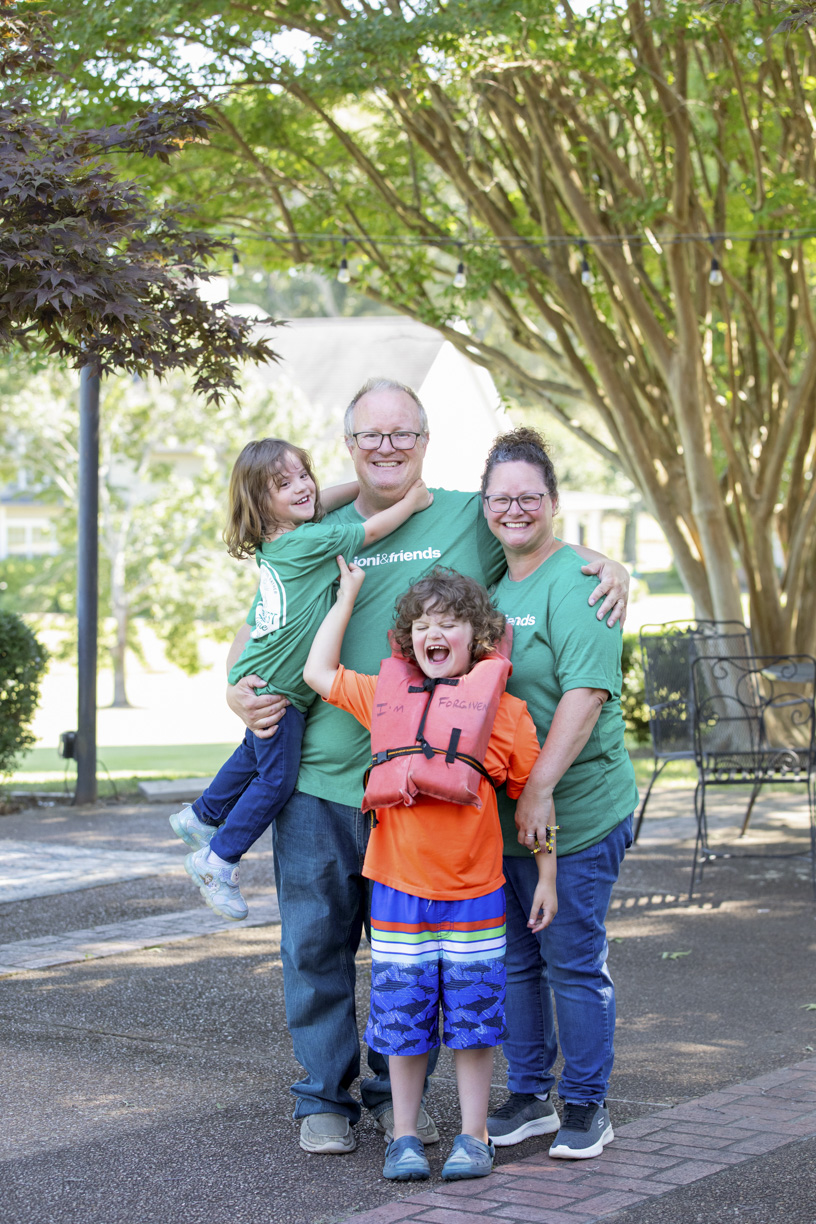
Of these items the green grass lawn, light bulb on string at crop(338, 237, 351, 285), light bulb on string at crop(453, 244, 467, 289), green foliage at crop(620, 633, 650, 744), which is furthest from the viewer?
green foliage at crop(620, 633, 650, 744)

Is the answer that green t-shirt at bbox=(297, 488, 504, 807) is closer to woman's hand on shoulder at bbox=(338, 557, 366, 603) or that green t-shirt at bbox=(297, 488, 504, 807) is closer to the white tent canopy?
woman's hand on shoulder at bbox=(338, 557, 366, 603)

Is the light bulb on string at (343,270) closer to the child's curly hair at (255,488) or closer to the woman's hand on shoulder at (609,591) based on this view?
the child's curly hair at (255,488)

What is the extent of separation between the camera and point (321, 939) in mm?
3820

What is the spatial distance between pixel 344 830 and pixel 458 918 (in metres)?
0.48

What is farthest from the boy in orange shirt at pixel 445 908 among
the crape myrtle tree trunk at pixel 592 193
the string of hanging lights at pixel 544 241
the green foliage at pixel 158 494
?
the green foliage at pixel 158 494

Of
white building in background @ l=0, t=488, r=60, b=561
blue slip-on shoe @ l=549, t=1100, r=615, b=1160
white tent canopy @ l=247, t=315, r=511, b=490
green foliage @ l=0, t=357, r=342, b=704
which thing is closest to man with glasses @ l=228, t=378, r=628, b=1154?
blue slip-on shoe @ l=549, t=1100, r=615, b=1160

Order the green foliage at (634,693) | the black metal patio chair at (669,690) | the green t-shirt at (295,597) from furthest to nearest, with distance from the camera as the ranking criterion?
1. the green foliage at (634,693)
2. the black metal patio chair at (669,690)
3. the green t-shirt at (295,597)

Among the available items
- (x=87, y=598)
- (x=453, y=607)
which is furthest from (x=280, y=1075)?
(x=87, y=598)

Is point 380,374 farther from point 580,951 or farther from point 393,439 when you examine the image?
point 580,951

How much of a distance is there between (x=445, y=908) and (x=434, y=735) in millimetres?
460

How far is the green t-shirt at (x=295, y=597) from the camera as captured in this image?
3771mm

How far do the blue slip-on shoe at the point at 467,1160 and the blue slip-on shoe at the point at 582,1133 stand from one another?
0.22 m

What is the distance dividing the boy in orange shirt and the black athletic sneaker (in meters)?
0.25

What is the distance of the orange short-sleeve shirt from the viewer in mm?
3494
